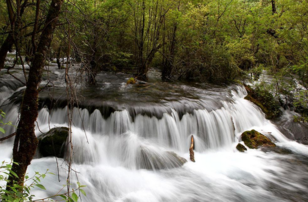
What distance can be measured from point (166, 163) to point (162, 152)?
393 millimetres

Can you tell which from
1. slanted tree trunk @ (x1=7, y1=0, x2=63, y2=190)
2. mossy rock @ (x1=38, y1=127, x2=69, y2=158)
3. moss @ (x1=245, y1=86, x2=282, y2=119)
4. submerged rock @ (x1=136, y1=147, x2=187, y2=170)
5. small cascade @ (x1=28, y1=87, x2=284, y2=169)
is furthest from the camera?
moss @ (x1=245, y1=86, x2=282, y2=119)

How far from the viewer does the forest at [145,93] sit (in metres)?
2.38

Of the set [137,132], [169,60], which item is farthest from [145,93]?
[169,60]

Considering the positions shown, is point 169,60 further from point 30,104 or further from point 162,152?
point 30,104

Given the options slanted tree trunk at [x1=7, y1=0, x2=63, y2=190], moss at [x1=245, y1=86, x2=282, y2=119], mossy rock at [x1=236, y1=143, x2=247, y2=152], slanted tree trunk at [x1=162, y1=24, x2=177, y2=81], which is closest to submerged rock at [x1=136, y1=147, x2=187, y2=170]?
mossy rock at [x1=236, y1=143, x2=247, y2=152]

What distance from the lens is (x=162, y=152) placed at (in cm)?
635

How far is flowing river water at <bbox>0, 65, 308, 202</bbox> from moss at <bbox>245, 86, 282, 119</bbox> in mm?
1138

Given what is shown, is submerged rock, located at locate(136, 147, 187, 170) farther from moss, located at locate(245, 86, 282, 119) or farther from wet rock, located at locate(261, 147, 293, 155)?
moss, located at locate(245, 86, 282, 119)

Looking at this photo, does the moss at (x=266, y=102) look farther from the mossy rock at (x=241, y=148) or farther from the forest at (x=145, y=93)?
the mossy rock at (x=241, y=148)

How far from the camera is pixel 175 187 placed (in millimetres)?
5348

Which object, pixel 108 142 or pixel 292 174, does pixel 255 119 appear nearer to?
pixel 292 174

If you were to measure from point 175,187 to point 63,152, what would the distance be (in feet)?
10.4

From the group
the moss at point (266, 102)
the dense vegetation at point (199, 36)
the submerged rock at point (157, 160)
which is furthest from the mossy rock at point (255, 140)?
the dense vegetation at point (199, 36)

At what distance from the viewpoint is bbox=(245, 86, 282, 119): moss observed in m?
10.4
